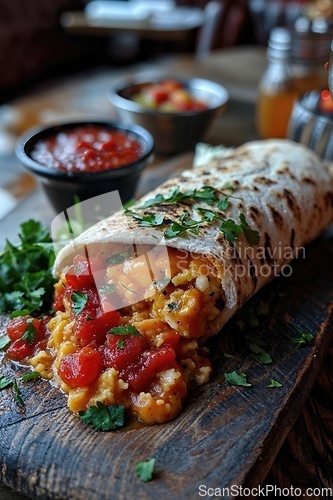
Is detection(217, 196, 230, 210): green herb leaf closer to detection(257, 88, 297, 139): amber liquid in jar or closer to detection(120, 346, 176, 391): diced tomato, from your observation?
detection(120, 346, 176, 391): diced tomato

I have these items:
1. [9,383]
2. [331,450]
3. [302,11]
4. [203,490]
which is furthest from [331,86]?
[302,11]

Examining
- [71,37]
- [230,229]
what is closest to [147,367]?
[230,229]

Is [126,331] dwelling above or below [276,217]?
below

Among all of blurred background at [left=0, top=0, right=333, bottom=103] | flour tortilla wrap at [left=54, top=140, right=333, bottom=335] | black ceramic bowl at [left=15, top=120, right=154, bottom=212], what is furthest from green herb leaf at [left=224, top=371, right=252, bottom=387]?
blurred background at [left=0, top=0, right=333, bottom=103]

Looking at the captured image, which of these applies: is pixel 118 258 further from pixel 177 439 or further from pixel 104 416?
pixel 177 439

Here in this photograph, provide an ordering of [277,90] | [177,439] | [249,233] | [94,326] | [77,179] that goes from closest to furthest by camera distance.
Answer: [177,439]
[94,326]
[249,233]
[77,179]
[277,90]

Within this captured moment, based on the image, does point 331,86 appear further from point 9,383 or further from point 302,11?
point 302,11

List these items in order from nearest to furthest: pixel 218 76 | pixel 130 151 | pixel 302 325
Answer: pixel 302 325 → pixel 130 151 → pixel 218 76
